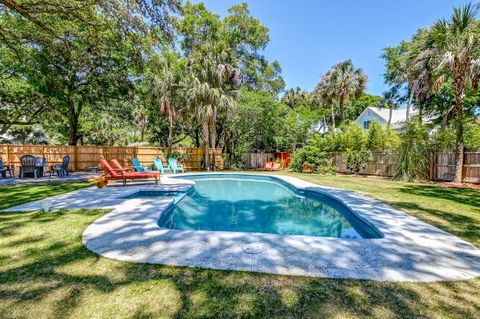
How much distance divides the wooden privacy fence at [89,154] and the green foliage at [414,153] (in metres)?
12.3

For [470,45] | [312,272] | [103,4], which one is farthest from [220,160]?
[312,272]

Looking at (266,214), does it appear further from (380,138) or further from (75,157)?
(75,157)

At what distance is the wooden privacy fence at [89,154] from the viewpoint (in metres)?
12.8

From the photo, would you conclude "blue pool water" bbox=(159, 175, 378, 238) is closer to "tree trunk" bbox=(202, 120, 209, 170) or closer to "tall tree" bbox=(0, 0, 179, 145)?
"tall tree" bbox=(0, 0, 179, 145)

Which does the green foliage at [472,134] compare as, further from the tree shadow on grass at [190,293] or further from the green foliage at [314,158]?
the tree shadow on grass at [190,293]

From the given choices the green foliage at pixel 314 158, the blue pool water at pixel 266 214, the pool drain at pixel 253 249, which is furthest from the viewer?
the green foliage at pixel 314 158

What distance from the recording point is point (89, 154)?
15.1 metres

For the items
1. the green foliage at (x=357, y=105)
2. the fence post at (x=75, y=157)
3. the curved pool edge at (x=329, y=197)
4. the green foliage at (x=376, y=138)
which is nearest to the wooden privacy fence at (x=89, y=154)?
the fence post at (x=75, y=157)

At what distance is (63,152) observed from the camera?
1410cm

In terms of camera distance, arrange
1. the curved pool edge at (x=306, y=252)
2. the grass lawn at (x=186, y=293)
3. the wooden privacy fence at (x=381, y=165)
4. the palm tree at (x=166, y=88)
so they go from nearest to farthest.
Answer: the grass lawn at (x=186, y=293) < the curved pool edge at (x=306, y=252) < the wooden privacy fence at (x=381, y=165) < the palm tree at (x=166, y=88)

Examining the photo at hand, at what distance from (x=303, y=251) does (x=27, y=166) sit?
1239 centimetres

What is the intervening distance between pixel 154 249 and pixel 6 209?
14.5 feet

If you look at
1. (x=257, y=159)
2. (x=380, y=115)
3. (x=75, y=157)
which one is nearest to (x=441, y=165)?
(x=257, y=159)

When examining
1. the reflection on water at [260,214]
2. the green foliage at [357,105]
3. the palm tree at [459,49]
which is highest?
the green foliage at [357,105]
